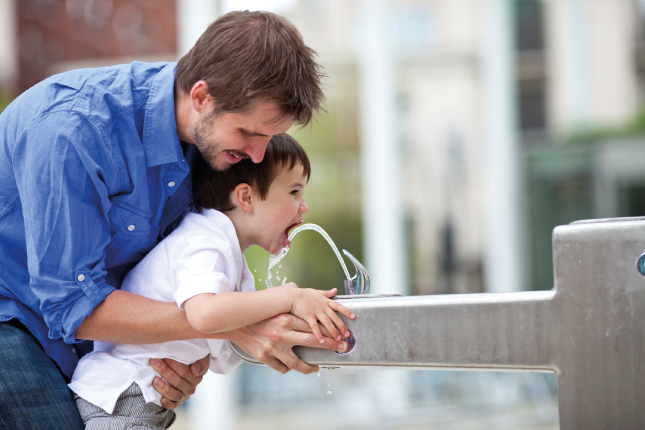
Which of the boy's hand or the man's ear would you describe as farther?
the man's ear

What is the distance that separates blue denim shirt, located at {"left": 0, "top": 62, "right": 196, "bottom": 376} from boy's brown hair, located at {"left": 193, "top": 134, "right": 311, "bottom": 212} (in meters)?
0.10

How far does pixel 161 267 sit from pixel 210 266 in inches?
4.9

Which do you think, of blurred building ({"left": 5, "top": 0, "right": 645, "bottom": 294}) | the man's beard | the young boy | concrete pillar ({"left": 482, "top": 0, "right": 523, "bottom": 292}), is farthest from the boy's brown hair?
concrete pillar ({"left": 482, "top": 0, "right": 523, "bottom": 292})

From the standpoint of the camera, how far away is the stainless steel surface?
903 millimetres

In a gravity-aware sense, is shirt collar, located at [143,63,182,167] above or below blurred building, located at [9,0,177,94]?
below

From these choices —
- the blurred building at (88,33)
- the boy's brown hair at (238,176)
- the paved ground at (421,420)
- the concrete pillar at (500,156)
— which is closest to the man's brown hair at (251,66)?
the boy's brown hair at (238,176)

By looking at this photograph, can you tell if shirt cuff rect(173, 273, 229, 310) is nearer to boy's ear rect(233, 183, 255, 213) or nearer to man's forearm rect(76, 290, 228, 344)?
man's forearm rect(76, 290, 228, 344)

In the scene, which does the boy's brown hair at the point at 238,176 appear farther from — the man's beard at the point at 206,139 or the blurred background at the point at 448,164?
the blurred background at the point at 448,164

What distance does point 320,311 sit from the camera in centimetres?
110

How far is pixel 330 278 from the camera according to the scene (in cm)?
608

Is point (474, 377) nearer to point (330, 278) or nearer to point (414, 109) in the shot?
point (330, 278)

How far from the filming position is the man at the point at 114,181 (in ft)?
3.68

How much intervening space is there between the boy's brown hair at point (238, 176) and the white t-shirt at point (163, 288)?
0.08 metres

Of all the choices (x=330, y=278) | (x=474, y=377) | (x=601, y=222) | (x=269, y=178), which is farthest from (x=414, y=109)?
(x=601, y=222)
